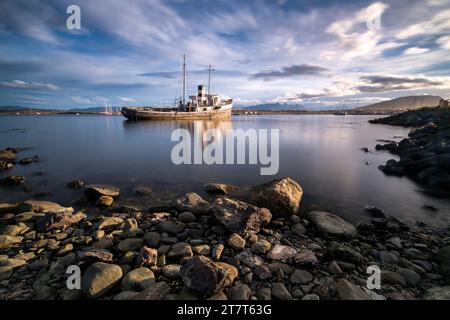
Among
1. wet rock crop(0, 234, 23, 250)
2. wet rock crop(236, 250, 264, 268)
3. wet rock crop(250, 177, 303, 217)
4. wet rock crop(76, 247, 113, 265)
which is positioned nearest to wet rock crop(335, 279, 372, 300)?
wet rock crop(236, 250, 264, 268)

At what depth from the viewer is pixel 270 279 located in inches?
193

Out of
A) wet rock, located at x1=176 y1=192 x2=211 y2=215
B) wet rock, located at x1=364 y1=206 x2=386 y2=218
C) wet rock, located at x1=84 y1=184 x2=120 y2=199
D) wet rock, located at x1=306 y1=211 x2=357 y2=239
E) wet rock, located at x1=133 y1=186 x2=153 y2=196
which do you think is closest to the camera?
wet rock, located at x1=306 y1=211 x2=357 y2=239

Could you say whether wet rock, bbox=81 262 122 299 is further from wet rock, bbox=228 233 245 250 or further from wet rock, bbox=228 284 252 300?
wet rock, bbox=228 233 245 250

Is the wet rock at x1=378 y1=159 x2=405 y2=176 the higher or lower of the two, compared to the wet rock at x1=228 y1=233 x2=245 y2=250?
higher

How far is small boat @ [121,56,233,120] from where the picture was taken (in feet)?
251

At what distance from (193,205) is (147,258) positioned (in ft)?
11.5

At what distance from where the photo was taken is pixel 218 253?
5758 millimetres

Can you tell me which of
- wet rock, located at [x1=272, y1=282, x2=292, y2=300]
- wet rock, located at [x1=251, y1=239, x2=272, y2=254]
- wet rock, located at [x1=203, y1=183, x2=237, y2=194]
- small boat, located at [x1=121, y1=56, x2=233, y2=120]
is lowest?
wet rock, located at [x1=272, y1=282, x2=292, y2=300]

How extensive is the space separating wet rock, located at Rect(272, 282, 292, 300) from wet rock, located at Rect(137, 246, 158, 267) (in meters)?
2.89

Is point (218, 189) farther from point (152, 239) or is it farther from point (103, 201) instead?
point (152, 239)

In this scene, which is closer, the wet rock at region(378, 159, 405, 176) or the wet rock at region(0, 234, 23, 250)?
the wet rock at region(0, 234, 23, 250)

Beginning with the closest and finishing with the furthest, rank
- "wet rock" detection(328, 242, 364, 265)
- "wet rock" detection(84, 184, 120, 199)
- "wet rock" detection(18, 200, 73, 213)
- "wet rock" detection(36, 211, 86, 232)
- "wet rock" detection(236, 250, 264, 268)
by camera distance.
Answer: "wet rock" detection(236, 250, 264, 268)
"wet rock" detection(328, 242, 364, 265)
"wet rock" detection(36, 211, 86, 232)
"wet rock" detection(18, 200, 73, 213)
"wet rock" detection(84, 184, 120, 199)

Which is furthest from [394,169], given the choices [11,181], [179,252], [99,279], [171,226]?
[11,181]
